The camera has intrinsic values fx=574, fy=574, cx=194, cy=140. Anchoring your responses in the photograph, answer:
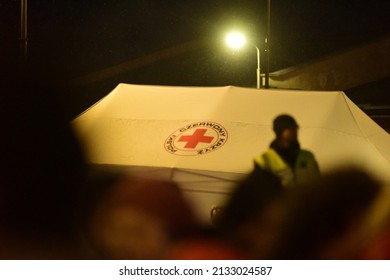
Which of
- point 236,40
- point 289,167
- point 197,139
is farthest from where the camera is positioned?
point 236,40

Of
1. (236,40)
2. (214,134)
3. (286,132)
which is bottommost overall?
(214,134)

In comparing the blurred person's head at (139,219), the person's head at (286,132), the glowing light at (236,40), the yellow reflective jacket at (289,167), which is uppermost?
the glowing light at (236,40)

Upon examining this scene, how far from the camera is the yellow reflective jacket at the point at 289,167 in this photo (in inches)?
237

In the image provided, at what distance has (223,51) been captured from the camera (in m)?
33.9

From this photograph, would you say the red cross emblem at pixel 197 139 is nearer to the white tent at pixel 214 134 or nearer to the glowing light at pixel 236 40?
the white tent at pixel 214 134

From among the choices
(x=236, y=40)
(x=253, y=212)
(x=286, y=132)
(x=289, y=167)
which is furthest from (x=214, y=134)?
(x=236, y=40)

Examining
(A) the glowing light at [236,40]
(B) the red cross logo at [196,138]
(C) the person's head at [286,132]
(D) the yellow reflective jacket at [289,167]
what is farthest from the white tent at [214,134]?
(A) the glowing light at [236,40]

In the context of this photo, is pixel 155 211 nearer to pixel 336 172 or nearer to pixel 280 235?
pixel 280 235

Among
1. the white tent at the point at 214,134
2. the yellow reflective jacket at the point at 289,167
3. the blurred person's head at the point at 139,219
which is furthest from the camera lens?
the white tent at the point at 214,134

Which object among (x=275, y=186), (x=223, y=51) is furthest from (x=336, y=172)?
(x=223, y=51)

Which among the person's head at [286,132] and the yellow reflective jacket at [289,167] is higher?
the person's head at [286,132]

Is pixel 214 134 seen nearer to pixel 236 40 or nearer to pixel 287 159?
pixel 287 159

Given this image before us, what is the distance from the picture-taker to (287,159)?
6043 millimetres

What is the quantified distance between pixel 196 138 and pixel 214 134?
25 centimetres
